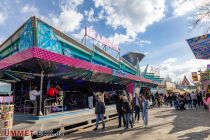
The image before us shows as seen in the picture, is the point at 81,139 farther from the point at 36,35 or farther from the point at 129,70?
the point at 129,70

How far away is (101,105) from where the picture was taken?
1142 cm

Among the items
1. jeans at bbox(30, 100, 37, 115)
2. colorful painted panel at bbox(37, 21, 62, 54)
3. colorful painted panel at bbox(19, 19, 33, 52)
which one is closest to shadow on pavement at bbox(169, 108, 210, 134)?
jeans at bbox(30, 100, 37, 115)

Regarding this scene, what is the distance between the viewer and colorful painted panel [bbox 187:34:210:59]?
1648 centimetres

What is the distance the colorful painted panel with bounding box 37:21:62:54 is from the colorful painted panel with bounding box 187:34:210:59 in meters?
10.6

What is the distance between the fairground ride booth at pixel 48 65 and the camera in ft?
37.7

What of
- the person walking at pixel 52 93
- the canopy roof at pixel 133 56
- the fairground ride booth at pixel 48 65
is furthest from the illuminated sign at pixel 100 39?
the canopy roof at pixel 133 56

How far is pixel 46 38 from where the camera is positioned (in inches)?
529

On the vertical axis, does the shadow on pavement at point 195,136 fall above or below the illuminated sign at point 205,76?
below

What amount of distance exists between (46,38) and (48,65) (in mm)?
2396

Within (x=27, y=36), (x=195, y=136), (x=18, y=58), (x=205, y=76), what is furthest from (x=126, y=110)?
(x=205, y=76)

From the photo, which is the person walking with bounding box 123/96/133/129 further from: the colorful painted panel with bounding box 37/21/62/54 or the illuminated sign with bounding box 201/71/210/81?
the illuminated sign with bounding box 201/71/210/81

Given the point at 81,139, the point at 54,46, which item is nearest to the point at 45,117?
the point at 81,139

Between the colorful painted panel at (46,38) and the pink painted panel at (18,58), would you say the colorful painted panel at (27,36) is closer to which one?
the colorful painted panel at (46,38)

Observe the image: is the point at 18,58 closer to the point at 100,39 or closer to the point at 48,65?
the point at 48,65
